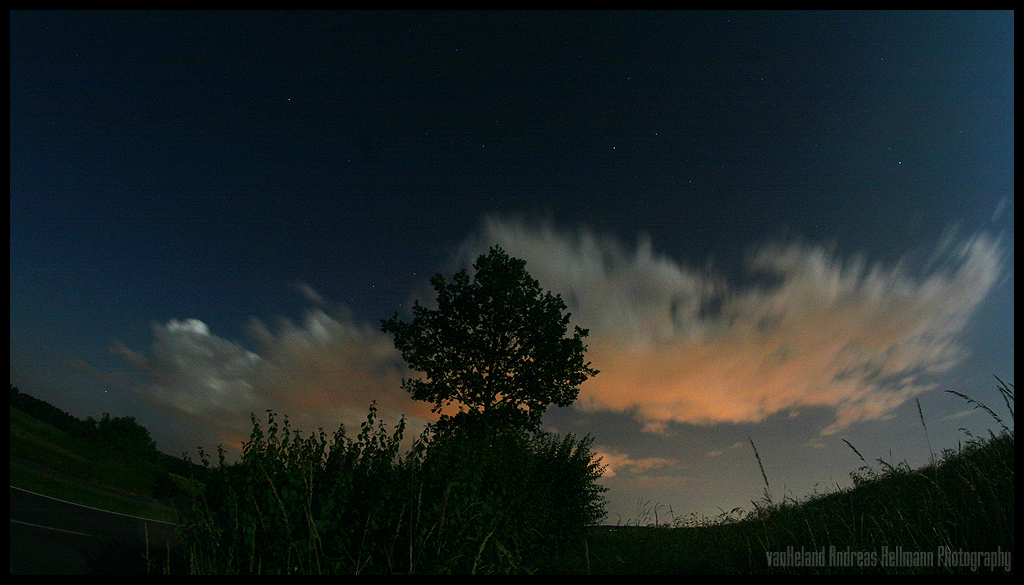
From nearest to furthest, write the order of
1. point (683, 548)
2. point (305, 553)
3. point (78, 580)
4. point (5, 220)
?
point (78, 580)
point (5, 220)
point (305, 553)
point (683, 548)

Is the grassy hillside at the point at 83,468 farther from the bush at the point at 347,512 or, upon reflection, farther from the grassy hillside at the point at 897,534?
the grassy hillside at the point at 897,534

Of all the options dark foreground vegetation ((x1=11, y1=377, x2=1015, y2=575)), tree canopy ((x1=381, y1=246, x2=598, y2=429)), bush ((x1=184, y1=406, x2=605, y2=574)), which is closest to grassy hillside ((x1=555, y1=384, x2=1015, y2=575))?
dark foreground vegetation ((x1=11, y1=377, x2=1015, y2=575))

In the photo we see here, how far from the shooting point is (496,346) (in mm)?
24062

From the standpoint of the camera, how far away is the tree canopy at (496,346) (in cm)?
→ 2355

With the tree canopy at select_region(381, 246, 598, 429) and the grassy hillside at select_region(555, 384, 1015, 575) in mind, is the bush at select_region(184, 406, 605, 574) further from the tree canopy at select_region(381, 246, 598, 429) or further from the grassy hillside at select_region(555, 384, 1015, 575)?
the tree canopy at select_region(381, 246, 598, 429)

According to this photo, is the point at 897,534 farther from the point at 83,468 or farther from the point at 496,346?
the point at 83,468

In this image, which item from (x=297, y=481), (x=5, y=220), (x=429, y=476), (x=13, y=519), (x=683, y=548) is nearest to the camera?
(x=5, y=220)

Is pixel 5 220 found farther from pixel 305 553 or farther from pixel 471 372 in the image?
pixel 471 372

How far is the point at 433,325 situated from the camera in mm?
25031

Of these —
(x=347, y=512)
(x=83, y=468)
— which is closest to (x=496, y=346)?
(x=347, y=512)

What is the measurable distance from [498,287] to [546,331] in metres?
3.33

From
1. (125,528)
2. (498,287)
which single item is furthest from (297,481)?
(498,287)

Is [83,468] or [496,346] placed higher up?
[496,346]

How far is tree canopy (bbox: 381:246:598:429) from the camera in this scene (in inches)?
927
